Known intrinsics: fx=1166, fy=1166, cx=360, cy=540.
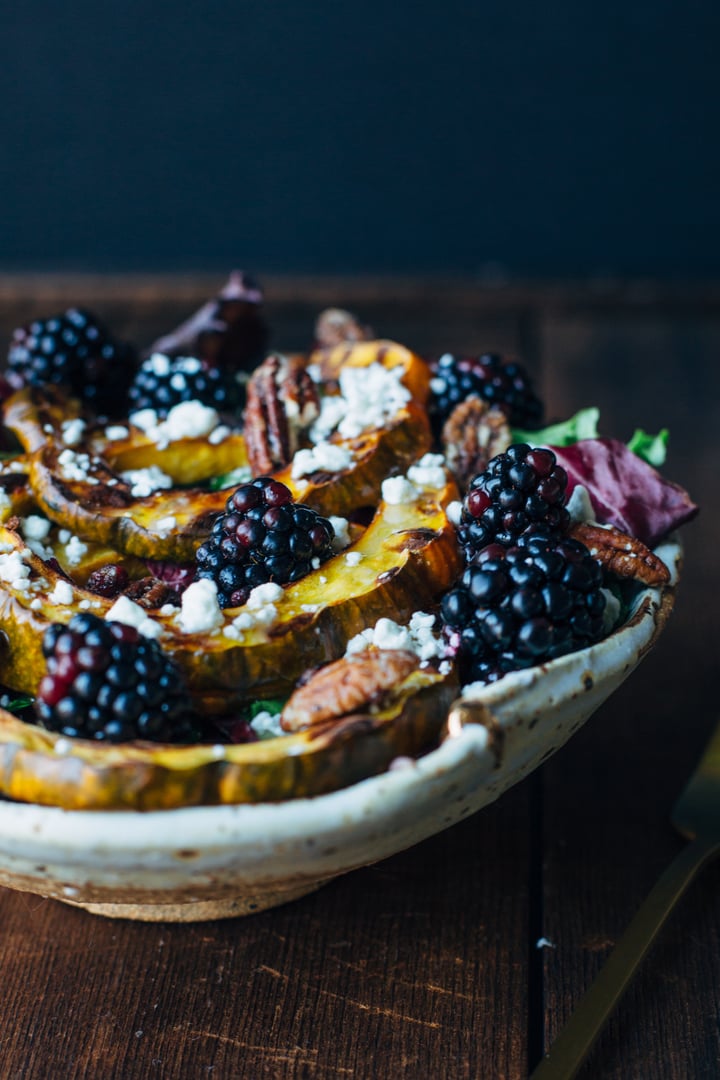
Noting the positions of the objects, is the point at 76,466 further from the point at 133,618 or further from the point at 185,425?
the point at 133,618

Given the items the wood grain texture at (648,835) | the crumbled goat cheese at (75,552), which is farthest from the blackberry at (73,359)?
the wood grain texture at (648,835)

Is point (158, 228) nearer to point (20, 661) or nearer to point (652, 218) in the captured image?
point (652, 218)

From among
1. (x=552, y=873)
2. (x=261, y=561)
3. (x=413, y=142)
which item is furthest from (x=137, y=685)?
(x=413, y=142)

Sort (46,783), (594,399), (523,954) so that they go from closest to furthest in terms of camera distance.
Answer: (46,783) < (523,954) < (594,399)

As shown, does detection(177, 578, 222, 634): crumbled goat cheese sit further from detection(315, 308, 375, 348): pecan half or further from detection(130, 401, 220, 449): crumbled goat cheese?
detection(315, 308, 375, 348): pecan half

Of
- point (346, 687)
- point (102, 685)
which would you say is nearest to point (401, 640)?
point (346, 687)
